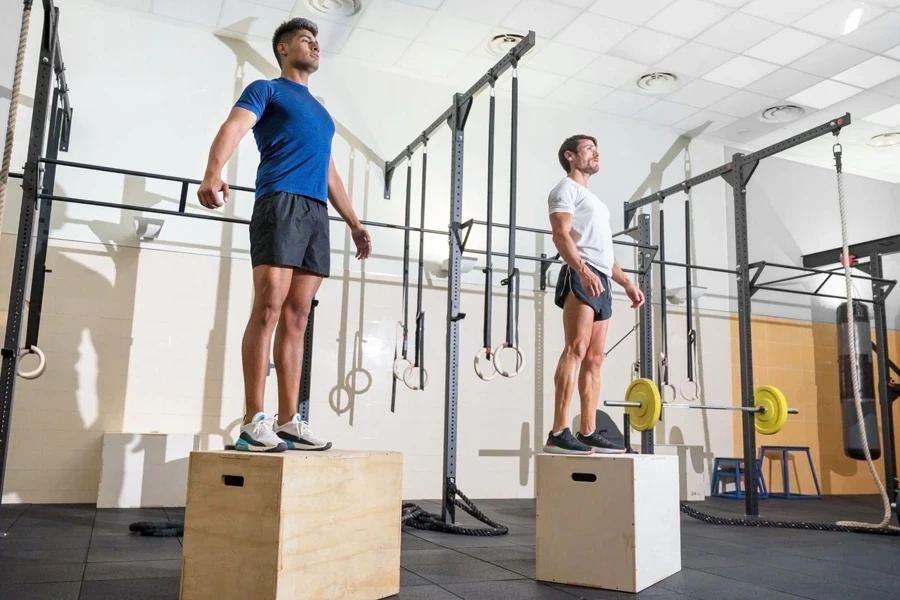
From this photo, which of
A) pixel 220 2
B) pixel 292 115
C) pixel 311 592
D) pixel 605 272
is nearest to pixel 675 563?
pixel 605 272

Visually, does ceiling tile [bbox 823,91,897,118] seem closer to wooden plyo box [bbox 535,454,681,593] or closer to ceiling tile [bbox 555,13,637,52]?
ceiling tile [bbox 555,13,637,52]

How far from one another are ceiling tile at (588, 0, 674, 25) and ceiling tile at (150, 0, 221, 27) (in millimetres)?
2534

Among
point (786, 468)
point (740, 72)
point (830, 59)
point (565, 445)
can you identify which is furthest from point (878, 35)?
point (565, 445)

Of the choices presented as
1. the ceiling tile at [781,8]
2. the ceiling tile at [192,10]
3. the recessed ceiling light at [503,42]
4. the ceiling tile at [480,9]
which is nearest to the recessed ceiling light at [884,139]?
the ceiling tile at [781,8]

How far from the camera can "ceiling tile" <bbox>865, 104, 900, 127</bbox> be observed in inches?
249

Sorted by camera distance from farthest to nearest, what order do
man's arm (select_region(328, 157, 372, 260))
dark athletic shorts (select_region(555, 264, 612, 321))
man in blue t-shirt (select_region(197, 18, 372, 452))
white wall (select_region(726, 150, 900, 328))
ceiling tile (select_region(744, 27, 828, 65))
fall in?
white wall (select_region(726, 150, 900, 328))
ceiling tile (select_region(744, 27, 828, 65))
dark athletic shorts (select_region(555, 264, 612, 321))
man's arm (select_region(328, 157, 372, 260))
man in blue t-shirt (select_region(197, 18, 372, 452))

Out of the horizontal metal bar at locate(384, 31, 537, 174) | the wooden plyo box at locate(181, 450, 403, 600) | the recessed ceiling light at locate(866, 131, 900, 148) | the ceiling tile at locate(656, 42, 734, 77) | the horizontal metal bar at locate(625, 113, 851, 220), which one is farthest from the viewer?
the recessed ceiling light at locate(866, 131, 900, 148)

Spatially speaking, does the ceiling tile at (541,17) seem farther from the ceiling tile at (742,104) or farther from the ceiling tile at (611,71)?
the ceiling tile at (742,104)

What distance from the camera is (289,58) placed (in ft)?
8.60

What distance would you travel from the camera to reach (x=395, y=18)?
505cm

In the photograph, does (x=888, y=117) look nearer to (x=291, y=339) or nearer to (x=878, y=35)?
(x=878, y=35)

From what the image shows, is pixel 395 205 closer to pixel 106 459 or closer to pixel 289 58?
pixel 106 459

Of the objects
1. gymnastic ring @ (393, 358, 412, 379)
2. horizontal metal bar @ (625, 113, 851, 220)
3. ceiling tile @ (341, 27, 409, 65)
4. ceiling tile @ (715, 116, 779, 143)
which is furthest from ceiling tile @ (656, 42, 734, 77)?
gymnastic ring @ (393, 358, 412, 379)

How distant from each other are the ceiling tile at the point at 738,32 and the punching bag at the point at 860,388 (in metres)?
2.72
